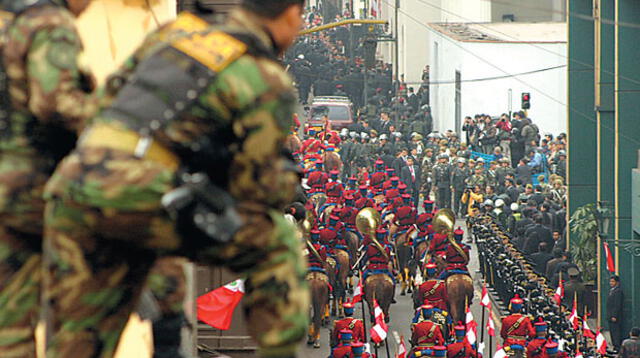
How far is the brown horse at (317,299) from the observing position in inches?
818

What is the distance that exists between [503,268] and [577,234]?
9.14 feet

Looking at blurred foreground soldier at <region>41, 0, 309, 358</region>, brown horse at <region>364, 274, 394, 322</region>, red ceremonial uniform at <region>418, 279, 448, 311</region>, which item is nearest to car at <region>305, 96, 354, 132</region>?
brown horse at <region>364, 274, 394, 322</region>

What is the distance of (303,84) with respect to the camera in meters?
55.7

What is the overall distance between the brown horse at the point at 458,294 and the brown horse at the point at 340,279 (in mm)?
2765

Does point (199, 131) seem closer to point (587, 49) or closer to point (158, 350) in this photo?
point (158, 350)

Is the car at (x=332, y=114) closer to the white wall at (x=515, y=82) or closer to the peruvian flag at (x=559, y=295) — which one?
the white wall at (x=515, y=82)

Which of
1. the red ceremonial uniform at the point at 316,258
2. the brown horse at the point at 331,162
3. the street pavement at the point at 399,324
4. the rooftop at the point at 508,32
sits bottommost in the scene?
the street pavement at the point at 399,324

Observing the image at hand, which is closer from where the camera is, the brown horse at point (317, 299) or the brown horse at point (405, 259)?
the brown horse at point (317, 299)

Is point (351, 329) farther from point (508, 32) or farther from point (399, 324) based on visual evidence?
point (508, 32)

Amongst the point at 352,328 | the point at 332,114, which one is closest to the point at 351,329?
the point at 352,328

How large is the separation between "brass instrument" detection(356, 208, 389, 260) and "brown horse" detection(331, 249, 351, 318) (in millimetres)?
662

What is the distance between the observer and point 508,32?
50.2 metres

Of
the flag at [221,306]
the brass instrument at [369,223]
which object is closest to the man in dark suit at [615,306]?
the brass instrument at [369,223]

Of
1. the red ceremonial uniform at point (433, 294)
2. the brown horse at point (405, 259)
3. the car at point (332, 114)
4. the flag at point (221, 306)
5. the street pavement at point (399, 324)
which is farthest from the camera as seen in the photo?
the car at point (332, 114)
